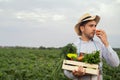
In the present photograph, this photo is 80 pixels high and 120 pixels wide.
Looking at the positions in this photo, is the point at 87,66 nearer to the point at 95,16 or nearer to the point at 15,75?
the point at 95,16

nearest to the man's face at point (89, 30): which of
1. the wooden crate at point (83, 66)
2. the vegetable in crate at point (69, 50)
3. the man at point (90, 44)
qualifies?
the man at point (90, 44)

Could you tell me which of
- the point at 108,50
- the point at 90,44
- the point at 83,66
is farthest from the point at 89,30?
the point at 83,66

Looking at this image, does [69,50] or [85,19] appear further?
[85,19]

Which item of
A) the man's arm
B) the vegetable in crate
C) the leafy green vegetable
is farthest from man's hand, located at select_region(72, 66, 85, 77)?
the man's arm

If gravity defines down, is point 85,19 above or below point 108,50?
above

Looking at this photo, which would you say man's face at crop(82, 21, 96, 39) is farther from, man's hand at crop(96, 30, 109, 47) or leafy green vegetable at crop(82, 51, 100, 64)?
leafy green vegetable at crop(82, 51, 100, 64)

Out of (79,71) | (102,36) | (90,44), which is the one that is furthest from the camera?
(90,44)

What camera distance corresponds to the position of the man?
4.03 meters

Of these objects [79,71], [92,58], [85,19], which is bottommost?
[79,71]

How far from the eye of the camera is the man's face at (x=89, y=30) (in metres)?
4.17

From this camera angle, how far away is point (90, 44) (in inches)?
166

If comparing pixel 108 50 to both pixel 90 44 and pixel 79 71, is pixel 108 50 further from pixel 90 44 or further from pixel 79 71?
pixel 79 71

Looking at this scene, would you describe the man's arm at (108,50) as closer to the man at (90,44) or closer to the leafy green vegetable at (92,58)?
the man at (90,44)

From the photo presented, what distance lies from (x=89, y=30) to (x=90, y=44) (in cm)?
17
